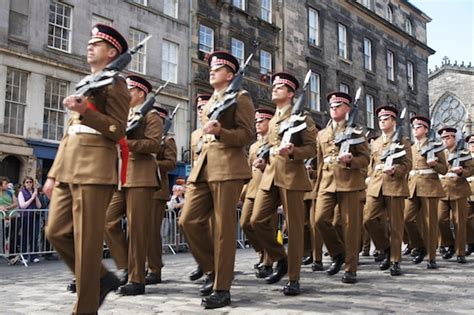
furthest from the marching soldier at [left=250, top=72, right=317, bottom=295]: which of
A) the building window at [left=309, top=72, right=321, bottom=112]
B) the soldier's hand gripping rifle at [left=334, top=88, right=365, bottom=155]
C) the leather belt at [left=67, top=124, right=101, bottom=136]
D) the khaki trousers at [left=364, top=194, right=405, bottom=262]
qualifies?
the building window at [left=309, top=72, right=321, bottom=112]

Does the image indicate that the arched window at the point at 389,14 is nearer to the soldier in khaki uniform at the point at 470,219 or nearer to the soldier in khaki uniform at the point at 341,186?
the soldier in khaki uniform at the point at 470,219

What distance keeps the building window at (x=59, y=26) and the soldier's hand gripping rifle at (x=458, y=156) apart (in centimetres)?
1423

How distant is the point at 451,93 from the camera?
5931cm

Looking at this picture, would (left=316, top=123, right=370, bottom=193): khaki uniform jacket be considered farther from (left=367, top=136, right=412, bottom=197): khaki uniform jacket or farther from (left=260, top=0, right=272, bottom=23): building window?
(left=260, top=0, right=272, bottom=23): building window

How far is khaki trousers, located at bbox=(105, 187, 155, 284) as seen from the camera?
633 cm

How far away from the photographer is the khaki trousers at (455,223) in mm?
10234

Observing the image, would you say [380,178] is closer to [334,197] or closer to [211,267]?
[334,197]

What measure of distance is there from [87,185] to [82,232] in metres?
0.36

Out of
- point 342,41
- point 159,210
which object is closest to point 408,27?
point 342,41

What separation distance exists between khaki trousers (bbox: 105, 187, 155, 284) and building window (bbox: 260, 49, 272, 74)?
21821mm

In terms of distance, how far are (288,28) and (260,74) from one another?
133 inches

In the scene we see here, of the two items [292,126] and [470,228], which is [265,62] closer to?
[470,228]

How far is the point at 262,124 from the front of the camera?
30.7 feet

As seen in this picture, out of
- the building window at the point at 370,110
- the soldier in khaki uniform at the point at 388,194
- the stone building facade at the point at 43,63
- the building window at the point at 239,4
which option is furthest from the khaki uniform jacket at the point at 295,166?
the building window at the point at 370,110
